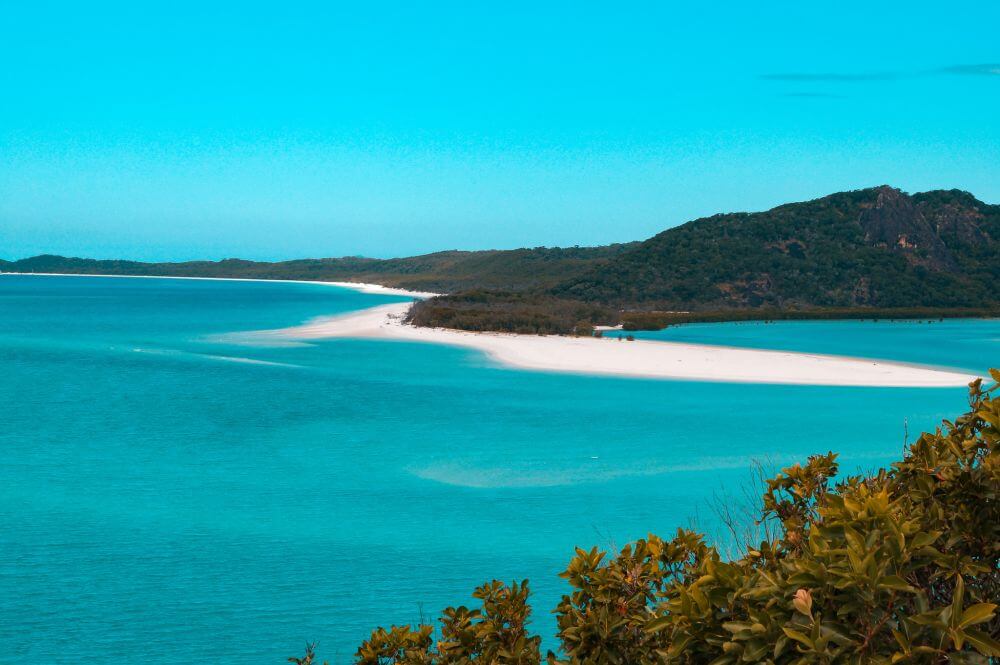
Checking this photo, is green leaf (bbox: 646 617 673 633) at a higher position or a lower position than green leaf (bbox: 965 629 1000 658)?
lower

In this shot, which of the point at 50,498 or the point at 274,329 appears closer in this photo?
the point at 50,498


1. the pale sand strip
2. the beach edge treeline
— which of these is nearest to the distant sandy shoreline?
the pale sand strip

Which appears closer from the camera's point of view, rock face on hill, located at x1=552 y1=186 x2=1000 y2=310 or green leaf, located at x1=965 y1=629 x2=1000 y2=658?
green leaf, located at x1=965 y1=629 x2=1000 y2=658

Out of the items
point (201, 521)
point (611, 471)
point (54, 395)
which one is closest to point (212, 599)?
point (201, 521)

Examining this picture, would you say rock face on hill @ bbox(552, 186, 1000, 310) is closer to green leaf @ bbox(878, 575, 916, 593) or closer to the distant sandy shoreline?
the distant sandy shoreline

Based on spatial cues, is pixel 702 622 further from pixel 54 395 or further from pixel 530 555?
pixel 54 395

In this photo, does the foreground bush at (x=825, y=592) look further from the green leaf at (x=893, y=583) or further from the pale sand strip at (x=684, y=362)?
the pale sand strip at (x=684, y=362)
